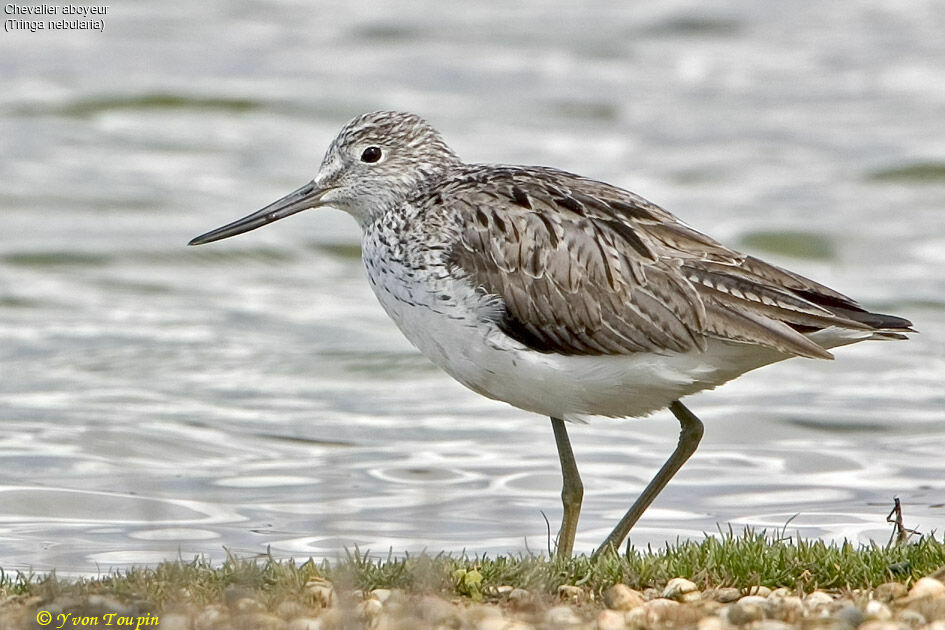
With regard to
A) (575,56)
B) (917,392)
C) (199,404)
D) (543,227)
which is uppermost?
(575,56)

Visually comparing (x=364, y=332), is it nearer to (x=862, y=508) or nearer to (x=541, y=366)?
(x=862, y=508)

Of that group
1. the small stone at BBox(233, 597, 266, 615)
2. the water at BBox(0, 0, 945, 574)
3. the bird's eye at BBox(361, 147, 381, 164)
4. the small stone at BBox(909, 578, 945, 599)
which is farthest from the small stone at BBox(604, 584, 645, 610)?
the bird's eye at BBox(361, 147, 381, 164)

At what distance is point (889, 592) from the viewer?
6965 mm

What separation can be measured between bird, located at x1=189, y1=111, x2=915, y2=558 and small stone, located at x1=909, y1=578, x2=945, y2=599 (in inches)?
52.9

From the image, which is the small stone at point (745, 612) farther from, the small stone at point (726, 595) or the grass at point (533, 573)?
the grass at point (533, 573)

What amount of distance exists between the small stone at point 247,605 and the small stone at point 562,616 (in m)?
1.23

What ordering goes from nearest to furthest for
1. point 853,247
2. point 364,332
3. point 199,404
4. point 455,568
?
point 455,568
point 199,404
point 364,332
point 853,247

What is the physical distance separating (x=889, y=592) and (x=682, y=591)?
3.03 feet

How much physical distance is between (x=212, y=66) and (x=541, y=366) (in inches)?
715

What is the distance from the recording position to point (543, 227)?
8438 millimetres

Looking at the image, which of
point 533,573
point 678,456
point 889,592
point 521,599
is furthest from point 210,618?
point 678,456

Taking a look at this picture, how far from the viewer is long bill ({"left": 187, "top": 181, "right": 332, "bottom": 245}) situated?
31.1 feet

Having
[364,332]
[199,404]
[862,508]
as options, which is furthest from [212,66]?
[862,508]

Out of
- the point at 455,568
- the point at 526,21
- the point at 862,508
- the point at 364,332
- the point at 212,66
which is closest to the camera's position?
the point at 455,568
